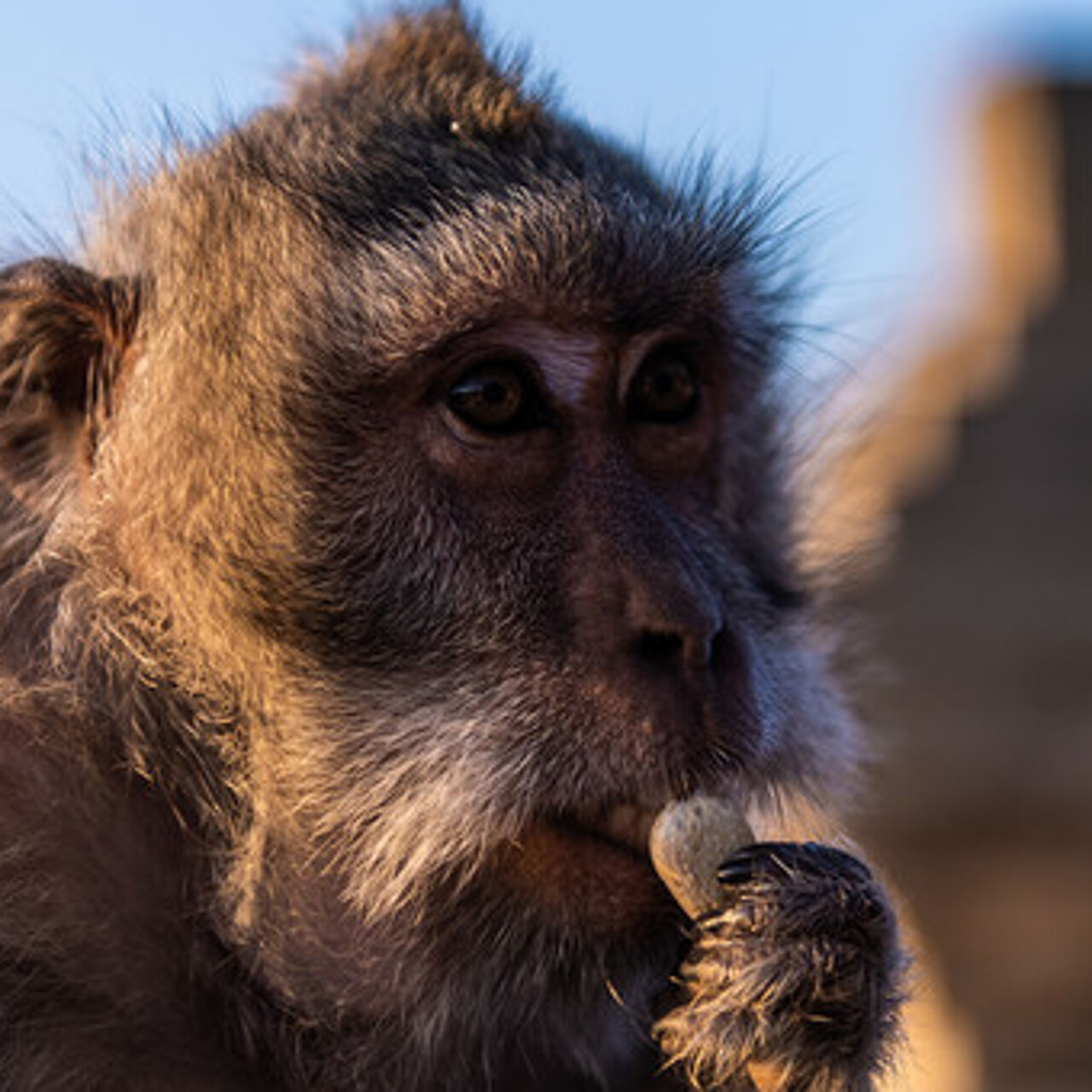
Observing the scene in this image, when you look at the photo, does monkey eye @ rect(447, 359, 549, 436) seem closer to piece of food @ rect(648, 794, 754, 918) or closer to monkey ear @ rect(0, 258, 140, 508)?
monkey ear @ rect(0, 258, 140, 508)

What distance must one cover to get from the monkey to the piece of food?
0.14 feet

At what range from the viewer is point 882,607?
11383 mm

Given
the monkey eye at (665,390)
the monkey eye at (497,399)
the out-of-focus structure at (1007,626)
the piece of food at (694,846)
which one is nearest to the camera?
the piece of food at (694,846)

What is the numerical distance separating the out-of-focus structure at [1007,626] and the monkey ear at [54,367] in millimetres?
7745

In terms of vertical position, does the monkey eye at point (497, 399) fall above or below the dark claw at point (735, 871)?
above

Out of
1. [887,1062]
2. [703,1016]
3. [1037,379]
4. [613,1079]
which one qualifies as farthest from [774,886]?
[1037,379]

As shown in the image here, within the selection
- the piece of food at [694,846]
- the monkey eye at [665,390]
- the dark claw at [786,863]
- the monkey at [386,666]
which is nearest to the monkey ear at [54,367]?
the monkey at [386,666]

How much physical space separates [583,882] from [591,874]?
18mm

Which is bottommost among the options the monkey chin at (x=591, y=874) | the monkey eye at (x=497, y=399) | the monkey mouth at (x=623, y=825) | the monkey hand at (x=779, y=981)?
the monkey hand at (x=779, y=981)

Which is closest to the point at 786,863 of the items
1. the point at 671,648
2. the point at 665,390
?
the point at 671,648

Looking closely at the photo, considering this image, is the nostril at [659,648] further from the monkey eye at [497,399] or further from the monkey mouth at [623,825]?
the monkey eye at [497,399]

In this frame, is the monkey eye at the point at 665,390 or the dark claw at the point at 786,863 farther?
the monkey eye at the point at 665,390

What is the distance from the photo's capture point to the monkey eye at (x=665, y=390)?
3633 mm

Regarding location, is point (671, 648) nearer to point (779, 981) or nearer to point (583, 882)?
point (583, 882)
